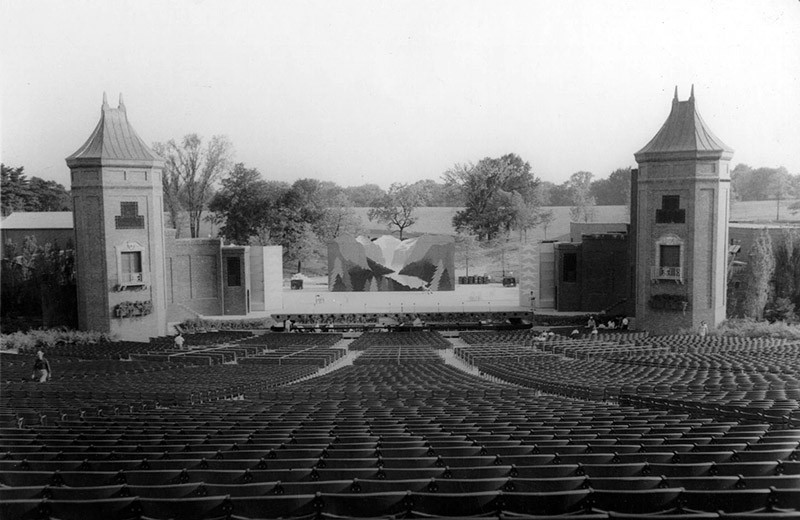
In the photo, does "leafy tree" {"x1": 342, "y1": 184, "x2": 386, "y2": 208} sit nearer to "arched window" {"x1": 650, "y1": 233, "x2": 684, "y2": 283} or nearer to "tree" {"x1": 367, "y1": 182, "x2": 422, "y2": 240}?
"tree" {"x1": 367, "y1": 182, "x2": 422, "y2": 240}

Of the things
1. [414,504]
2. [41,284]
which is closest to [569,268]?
[41,284]

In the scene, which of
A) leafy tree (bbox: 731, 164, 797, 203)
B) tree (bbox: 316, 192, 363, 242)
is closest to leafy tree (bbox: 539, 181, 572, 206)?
leafy tree (bbox: 731, 164, 797, 203)

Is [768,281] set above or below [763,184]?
below

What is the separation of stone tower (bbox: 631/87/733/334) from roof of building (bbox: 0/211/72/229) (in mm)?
43075

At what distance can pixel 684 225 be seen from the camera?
37.0 meters

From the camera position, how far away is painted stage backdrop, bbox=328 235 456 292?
58844 millimetres

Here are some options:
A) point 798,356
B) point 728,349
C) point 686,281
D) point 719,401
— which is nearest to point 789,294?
point 686,281

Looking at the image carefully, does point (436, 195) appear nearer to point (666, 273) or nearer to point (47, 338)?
point (666, 273)

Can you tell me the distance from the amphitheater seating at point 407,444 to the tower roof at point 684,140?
1893cm

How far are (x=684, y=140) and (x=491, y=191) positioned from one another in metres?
47.8

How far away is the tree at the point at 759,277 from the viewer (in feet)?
129

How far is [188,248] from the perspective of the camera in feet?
151

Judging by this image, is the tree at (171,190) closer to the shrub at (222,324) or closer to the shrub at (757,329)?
the shrub at (222,324)

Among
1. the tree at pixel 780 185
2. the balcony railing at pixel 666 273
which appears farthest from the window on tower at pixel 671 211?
the tree at pixel 780 185
